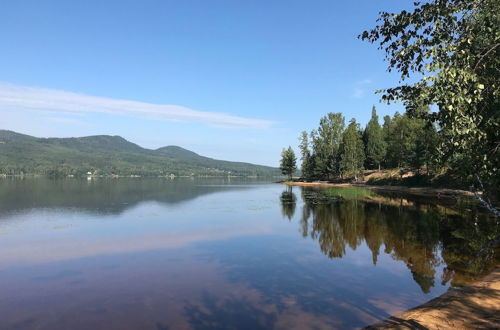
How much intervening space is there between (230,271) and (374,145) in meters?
105

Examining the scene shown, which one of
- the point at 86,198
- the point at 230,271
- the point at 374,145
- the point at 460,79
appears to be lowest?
the point at 230,271

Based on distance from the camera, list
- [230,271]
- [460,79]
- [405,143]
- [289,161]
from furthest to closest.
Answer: [289,161]
[405,143]
[230,271]
[460,79]

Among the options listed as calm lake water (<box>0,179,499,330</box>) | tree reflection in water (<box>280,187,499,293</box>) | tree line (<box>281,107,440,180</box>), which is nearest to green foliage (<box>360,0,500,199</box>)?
calm lake water (<box>0,179,499,330</box>)

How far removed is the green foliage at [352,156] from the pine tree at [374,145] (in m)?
3.46

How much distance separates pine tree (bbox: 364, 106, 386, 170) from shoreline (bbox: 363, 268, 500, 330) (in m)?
104

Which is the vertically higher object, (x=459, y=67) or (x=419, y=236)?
(x=459, y=67)

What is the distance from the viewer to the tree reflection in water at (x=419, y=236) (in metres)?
19.6

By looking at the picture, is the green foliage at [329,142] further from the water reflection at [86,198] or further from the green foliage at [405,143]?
the water reflection at [86,198]

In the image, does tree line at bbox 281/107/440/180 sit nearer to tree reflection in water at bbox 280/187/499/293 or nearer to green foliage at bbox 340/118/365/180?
green foliage at bbox 340/118/365/180

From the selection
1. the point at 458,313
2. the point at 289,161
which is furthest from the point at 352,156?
the point at 458,313

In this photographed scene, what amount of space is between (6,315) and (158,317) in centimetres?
636

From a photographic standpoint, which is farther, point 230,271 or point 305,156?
point 305,156

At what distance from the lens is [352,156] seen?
114 m

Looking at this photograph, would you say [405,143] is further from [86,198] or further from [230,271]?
[230,271]
